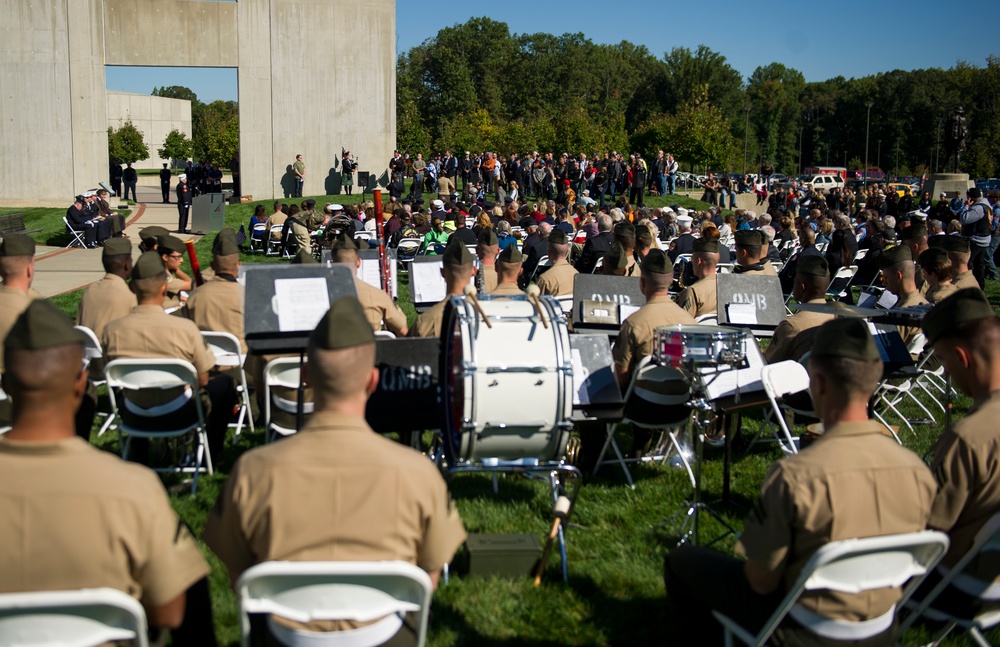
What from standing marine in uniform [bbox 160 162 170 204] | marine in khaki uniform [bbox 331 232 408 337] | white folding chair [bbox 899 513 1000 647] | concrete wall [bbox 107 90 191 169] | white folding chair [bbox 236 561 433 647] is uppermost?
concrete wall [bbox 107 90 191 169]

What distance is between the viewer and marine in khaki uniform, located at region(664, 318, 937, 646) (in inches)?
130

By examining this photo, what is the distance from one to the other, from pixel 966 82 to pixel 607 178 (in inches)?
2970

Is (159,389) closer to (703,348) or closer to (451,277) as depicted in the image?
(451,277)

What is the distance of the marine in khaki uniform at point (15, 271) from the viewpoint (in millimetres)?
6574

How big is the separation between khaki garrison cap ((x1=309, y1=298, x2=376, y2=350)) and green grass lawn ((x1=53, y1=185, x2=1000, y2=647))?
1989mm

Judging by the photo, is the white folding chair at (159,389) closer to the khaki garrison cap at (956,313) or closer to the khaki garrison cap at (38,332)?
the khaki garrison cap at (38,332)

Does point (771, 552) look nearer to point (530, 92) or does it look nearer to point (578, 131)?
point (578, 131)

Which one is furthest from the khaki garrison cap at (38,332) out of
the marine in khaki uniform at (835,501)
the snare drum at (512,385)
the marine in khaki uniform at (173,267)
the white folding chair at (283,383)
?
the marine in khaki uniform at (173,267)

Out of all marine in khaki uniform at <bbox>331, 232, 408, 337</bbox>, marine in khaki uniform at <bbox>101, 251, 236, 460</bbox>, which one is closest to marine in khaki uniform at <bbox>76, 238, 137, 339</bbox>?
marine in khaki uniform at <bbox>101, 251, 236, 460</bbox>

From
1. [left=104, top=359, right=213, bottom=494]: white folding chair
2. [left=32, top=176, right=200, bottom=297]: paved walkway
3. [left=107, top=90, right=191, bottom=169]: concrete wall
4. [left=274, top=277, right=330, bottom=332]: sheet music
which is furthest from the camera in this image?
[left=107, top=90, right=191, bottom=169]: concrete wall

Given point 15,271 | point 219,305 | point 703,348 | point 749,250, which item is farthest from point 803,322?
point 15,271

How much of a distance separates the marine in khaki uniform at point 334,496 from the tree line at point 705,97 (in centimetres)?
5945

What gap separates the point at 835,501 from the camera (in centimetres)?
329

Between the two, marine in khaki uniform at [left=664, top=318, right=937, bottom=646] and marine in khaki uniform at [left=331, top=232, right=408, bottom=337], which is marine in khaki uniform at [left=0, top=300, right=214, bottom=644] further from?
marine in khaki uniform at [left=331, top=232, right=408, bottom=337]
